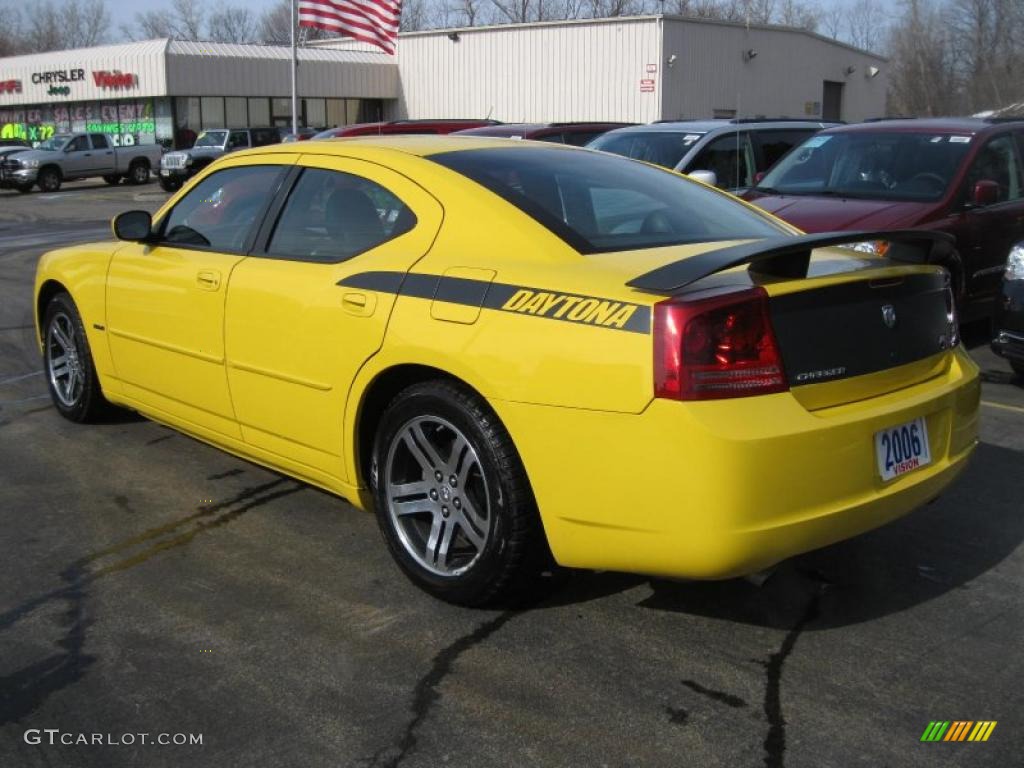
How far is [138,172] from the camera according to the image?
34781 mm

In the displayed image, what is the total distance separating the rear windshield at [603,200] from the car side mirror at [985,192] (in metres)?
3.87

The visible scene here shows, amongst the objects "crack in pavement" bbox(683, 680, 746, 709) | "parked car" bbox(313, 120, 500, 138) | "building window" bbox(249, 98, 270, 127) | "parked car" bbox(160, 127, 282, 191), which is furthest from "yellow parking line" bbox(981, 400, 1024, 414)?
"building window" bbox(249, 98, 270, 127)

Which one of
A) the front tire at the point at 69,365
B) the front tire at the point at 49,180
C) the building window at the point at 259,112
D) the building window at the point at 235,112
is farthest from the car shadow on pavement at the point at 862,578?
the building window at the point at 259,112

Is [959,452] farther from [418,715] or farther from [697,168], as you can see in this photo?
[697,168]

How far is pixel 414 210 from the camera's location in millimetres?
3820

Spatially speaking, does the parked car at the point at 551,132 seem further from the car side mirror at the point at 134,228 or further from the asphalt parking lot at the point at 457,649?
the asphalt parking lot at the point at 457,649

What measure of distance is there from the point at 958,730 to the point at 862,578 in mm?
1014

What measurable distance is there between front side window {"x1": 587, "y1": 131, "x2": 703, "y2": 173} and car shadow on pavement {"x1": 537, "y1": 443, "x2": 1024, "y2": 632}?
240 inches

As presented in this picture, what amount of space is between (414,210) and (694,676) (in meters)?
1.85

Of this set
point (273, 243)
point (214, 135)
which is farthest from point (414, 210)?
point (214, 135)

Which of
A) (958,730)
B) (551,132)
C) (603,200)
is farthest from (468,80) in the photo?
(958,730)

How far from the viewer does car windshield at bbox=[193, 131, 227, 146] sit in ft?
106

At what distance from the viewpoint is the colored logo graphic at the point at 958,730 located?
2834 millimetres

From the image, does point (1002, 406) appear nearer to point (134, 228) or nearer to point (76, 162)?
point (134, 228)
